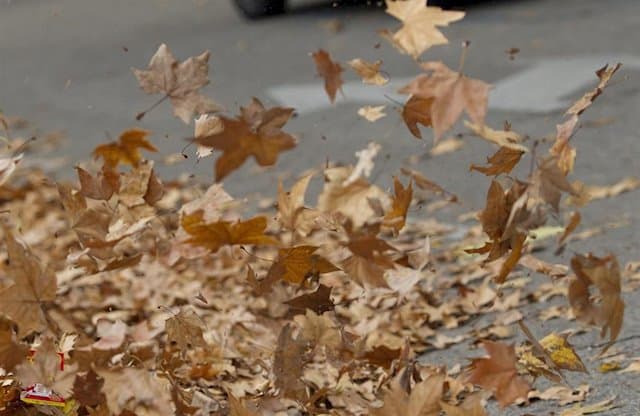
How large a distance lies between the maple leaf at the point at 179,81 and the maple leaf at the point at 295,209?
23 centimetres

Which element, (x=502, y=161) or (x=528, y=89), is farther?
(x=528, y=89)

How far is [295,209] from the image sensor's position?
253cm

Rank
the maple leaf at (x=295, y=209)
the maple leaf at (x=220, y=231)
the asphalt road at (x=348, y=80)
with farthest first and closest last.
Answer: the asphalt road at (x=348, y=80) → the maple leaf at (x=295, y=209) → the maple leaf at (x=220, y=231)

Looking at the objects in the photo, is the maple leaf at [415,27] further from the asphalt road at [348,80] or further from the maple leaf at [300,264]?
the asphalt road at [348,80]

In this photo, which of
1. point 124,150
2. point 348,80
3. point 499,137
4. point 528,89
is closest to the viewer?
point 499,137

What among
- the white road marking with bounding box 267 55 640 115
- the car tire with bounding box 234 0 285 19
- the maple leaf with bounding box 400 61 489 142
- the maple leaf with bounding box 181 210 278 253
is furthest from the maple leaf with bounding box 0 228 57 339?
the car tire with bounding box 234 0 285 19

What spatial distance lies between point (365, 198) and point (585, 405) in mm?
1029

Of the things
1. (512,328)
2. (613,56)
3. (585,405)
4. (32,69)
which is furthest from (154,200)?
(32,69)

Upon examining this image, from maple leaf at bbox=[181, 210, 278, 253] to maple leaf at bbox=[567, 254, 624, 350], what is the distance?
49 centimetres

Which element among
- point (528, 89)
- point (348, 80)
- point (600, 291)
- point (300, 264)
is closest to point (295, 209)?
point (300, 264)

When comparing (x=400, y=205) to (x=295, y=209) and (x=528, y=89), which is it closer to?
(x=295, y=209)

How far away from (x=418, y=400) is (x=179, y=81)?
801mm

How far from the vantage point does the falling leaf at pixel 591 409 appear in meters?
2.93

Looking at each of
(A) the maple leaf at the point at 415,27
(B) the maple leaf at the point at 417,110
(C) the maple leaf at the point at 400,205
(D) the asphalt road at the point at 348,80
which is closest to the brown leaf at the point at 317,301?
(C) the maple leaf at the point at 400,205
